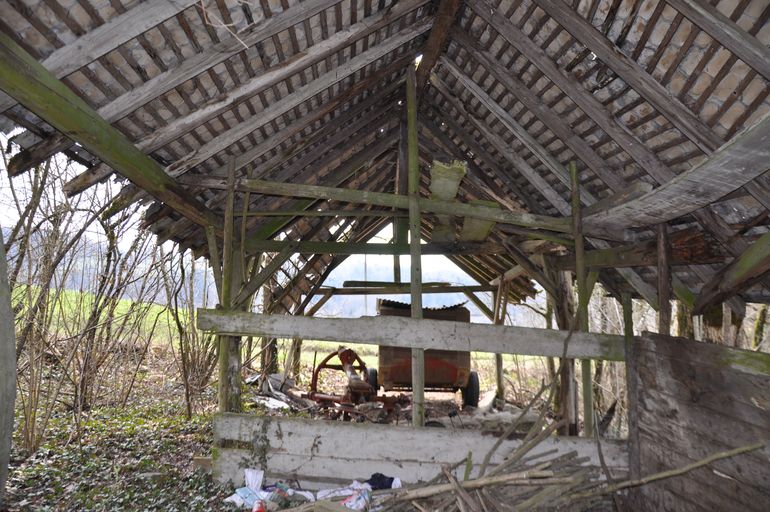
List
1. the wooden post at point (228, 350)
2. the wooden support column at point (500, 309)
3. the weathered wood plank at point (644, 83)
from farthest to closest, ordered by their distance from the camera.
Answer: the wooden support column at point (500, 309), the wooden post at point (228, 350), the weathered wood plank at point (644, 83)

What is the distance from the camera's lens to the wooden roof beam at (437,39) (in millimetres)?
4371

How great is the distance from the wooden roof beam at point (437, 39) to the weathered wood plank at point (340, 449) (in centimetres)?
421

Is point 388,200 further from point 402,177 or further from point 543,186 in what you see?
point 402,177

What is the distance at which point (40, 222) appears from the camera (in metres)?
4.52

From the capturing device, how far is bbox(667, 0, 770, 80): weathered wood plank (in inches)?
104

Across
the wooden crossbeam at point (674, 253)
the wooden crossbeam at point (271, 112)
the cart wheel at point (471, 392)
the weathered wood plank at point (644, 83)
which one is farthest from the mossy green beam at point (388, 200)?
the cart wheel at point (471, 392)

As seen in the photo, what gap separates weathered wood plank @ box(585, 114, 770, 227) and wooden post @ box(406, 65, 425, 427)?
201 cm

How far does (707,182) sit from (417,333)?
2.69 meters

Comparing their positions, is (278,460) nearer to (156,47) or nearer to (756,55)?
(156,47)

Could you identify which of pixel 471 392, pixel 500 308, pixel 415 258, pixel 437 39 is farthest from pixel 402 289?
pixel 437 39

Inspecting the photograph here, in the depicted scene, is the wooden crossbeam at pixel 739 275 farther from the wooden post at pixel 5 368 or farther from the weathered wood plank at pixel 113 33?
the wooden post at pixel 5 368

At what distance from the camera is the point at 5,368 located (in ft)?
8.04

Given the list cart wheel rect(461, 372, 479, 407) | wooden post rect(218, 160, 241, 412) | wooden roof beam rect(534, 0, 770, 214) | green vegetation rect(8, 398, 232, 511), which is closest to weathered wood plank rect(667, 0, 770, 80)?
wooden roof beam rect(534, 0, 770, 214)

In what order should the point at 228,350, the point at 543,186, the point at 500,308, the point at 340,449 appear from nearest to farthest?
the point at 340,449, the point at 228,350, the point at 543,186, the point at 500,308
